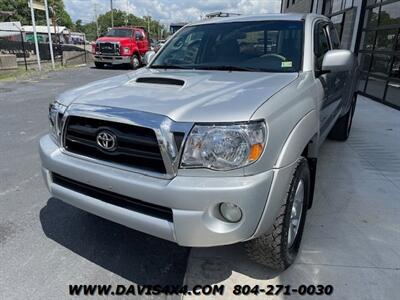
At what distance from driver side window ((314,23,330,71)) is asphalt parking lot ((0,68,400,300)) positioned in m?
1.38

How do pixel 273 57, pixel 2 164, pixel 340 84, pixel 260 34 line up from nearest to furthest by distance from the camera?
pixel 273 57
pixel 260 34
pixel 340 84
pixel 2 164

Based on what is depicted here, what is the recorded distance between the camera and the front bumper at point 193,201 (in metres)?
1.85

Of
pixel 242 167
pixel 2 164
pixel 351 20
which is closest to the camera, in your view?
pixel 242 167

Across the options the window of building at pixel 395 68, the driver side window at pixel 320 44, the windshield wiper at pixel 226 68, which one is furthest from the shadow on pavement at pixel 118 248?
the window of building at pixel 395 68

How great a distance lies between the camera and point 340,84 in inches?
160

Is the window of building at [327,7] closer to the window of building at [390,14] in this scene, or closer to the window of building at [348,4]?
the window of building at [348,4]

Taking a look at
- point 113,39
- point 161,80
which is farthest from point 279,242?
point 113,39

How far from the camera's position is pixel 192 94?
223cm

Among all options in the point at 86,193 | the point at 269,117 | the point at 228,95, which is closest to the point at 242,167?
the point at 269,117

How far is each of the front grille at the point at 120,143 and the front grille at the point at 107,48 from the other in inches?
644

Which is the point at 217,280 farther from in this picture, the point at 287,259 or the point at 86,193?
the point at 86,193

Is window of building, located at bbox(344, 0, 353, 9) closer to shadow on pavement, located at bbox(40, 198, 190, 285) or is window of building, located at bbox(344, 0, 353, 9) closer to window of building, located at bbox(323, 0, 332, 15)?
window of building, located at bbox(323, 0, 332, 15)

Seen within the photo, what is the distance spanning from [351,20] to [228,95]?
1087 centimetres

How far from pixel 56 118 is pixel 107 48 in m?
16.5
